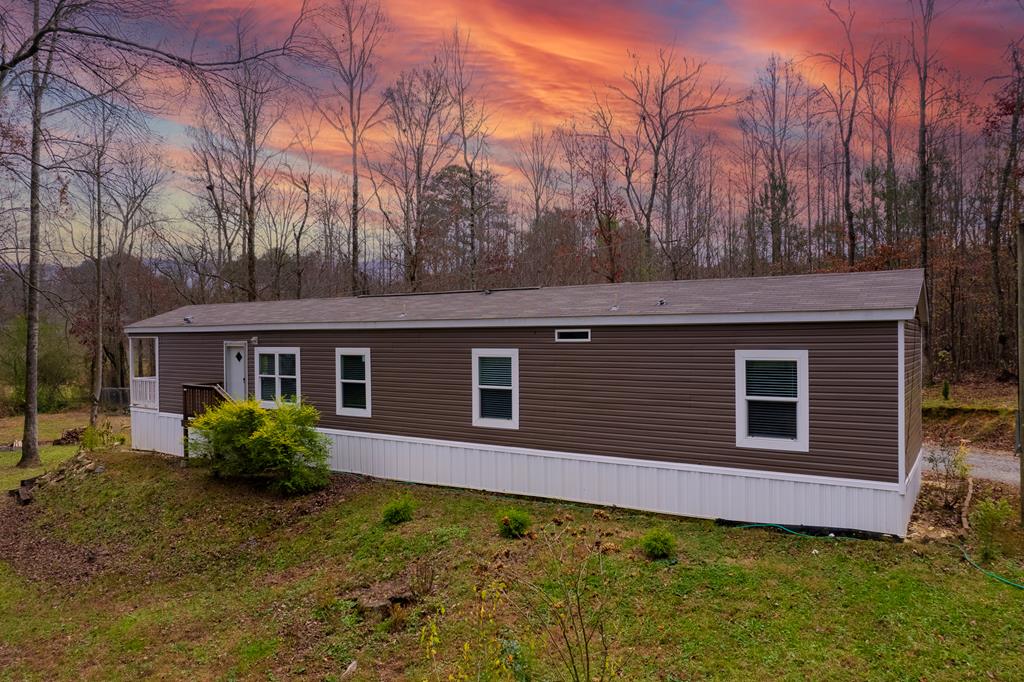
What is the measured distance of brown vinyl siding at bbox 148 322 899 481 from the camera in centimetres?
773

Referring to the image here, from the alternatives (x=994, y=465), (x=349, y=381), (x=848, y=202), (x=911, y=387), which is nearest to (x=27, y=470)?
(x=349, y=381)

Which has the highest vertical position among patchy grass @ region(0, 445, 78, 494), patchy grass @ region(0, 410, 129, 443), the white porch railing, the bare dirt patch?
the white porch railing

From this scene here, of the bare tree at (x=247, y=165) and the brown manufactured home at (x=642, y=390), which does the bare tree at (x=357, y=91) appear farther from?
the brown manufactured home at (x=642, y=390)

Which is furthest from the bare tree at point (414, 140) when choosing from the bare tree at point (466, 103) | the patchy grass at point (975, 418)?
the patchy grass at point (975, 418)

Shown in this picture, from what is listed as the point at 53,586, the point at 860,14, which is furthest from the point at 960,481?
the point at 860,14

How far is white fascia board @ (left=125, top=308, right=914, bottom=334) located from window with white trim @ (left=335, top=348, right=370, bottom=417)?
550mm

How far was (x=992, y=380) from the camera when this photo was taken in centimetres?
2064

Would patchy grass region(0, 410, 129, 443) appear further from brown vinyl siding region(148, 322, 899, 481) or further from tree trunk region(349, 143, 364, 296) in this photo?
brown vinyl siding region(148, 322, 899, 481)

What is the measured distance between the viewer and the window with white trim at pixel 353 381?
40.5 feet

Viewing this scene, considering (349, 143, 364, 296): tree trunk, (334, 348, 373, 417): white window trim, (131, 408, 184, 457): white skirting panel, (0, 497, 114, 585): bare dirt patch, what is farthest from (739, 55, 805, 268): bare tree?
(0, 497, 114, 585): bare dirt patch

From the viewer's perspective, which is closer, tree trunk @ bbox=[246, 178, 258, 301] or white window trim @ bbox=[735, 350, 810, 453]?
white window trim @ bbox=[735, 350, 810, 453]

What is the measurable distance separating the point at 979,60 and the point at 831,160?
251 inches

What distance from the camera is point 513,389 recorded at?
34.7 ft

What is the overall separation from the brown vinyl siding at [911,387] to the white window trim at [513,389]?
18.6 ft
